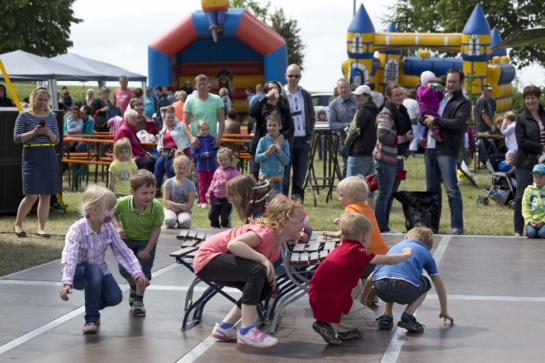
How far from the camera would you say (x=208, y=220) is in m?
13.6

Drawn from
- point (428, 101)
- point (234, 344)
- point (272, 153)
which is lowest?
point (234, 344)

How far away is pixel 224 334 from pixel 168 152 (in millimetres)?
10117

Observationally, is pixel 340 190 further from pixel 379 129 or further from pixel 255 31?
pixel 255 31

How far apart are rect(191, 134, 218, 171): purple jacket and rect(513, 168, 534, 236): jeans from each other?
476 centimetres

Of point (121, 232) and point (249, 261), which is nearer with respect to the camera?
point (249, 261)

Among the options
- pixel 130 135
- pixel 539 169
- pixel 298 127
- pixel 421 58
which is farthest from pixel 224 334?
pixel 421 58

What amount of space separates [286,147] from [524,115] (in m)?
3.09

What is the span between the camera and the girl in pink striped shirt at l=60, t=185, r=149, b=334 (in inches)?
271

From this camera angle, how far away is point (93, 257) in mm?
7008

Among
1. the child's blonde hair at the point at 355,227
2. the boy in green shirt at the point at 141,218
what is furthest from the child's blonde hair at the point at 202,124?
the child's blonde hair at the point at 355,227

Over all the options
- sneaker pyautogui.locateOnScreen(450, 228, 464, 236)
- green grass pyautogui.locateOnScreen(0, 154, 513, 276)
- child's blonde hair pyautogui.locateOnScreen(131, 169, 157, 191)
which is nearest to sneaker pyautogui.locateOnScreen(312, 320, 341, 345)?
child's blonde hair pyautogui.locateOnScreen(131, 169, 157, 191)

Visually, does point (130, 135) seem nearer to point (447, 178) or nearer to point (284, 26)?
point (447, 178)

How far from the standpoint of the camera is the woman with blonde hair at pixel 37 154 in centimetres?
1173

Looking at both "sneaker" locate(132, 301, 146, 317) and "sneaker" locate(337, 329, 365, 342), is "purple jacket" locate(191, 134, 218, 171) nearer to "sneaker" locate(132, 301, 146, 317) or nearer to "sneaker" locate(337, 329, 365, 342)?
"sneaker" locate(132, 301, 146, 317)
